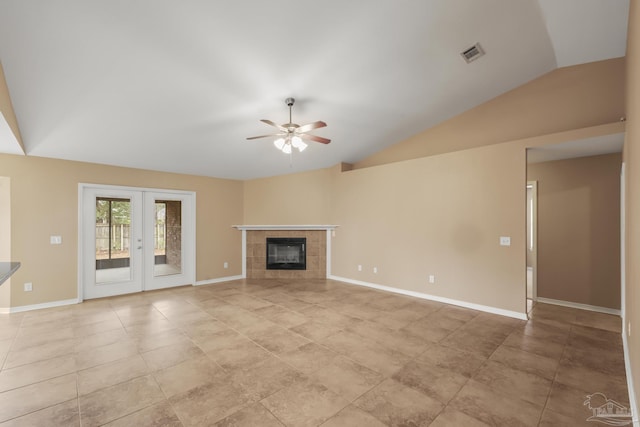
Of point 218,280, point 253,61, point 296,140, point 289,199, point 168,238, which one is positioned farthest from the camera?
point 289,199

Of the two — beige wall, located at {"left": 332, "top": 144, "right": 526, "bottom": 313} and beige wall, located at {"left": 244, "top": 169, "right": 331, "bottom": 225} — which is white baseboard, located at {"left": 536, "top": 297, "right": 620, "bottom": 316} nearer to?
beige wall, located at {"left": 332, "top": 144, "right": 526, "bottom": 313}

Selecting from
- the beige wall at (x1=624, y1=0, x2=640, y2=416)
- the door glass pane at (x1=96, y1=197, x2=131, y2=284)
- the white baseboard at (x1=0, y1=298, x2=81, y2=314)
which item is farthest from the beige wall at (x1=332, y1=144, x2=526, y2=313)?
the white baseboard at (x1=0, y1=298, x2=81, y2=314)

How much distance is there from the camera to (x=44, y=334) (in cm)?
345

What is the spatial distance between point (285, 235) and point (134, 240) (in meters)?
3.19

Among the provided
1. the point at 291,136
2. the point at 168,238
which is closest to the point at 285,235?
the point at 168,238

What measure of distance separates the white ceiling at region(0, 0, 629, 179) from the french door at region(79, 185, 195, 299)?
38.4 inches

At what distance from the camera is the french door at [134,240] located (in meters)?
5.02

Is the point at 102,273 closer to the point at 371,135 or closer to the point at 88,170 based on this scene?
the point at 88,170

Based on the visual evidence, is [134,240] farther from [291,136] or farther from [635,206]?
[635,206]

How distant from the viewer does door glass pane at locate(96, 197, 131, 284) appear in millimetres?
5141

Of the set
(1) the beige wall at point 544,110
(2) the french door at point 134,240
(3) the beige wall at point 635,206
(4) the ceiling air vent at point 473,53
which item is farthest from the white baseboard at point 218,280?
(3) the beige wall at point 635,206

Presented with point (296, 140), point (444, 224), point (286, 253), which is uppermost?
point (296, 140)

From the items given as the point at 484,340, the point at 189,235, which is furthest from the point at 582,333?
the point at 189,235

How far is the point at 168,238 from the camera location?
600cm
